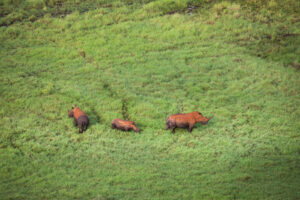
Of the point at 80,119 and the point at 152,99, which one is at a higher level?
the point at 80,119

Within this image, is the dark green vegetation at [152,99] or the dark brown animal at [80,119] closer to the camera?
the dark green vegetation at [152,99]

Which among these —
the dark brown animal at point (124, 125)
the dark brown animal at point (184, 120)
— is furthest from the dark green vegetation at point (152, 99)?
the dark brown animal at point (184, 120)

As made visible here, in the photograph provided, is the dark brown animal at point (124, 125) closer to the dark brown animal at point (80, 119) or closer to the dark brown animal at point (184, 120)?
the dark brown animal at point (80, 119)

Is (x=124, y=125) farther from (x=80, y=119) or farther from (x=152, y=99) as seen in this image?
(x=152, y=99)

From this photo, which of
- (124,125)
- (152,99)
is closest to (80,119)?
(124,125)

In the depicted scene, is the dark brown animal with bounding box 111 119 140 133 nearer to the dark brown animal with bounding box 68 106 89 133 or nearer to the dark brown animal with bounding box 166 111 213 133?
the dark brown animal with bounding box 68 106 89 133

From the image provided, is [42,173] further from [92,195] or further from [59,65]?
[59,65]

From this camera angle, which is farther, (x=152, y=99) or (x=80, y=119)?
(x=152, y=99)
